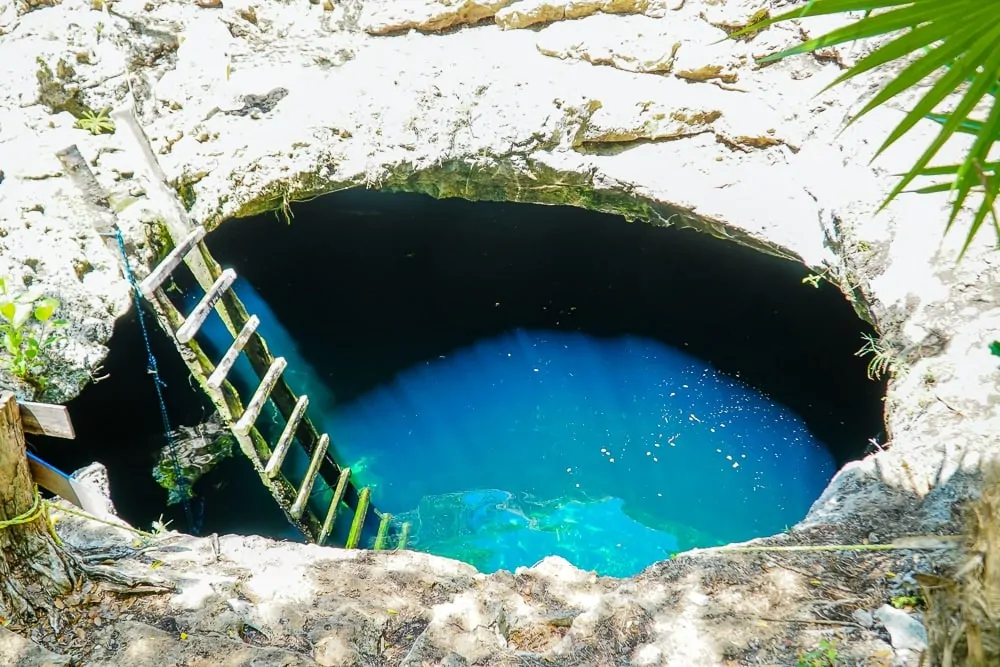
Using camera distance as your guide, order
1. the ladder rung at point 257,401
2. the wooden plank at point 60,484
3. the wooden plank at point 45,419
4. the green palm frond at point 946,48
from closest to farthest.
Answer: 1. the green palm frond at point 946,48
2. the wooden plank at point 45,419
3. the wooden plank at point 60,484
4. the ladder rung at point 257,401

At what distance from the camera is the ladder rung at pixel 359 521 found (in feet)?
15.1

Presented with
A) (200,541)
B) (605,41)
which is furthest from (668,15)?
(200,541)

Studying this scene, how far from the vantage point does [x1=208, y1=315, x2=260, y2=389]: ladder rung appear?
11.6 ft

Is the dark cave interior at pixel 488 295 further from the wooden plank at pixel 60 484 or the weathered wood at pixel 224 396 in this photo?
the wooden plank at pixel 60 484

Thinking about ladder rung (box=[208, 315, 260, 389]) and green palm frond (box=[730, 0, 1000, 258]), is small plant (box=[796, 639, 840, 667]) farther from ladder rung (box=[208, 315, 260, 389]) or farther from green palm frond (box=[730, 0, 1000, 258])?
ladder rung (box=[208, 315, 260, 389])

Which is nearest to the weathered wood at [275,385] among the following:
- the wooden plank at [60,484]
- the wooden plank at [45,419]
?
the wooden plank at [60,484]

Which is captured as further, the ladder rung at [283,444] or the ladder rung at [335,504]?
the ladder rung at [335,504]

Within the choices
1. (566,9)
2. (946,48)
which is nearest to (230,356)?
(566,9)

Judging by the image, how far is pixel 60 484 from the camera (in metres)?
2.34

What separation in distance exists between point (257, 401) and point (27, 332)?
1.14 metres

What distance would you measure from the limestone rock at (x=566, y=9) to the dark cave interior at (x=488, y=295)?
1.52 meters

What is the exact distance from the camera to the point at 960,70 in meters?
1.25

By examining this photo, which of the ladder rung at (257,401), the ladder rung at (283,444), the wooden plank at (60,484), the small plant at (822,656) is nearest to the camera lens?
the small plant at (822,656)

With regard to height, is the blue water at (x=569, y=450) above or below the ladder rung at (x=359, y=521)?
above
